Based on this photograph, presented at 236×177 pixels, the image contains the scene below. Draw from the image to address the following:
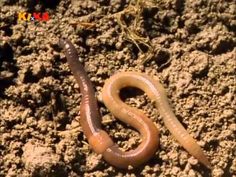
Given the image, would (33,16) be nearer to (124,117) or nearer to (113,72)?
(113,72)

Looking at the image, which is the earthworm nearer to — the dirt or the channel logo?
the dirt

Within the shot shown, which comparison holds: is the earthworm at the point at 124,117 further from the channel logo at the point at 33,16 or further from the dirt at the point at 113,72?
the channel logo at the point at 33,16

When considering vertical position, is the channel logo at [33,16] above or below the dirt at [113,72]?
above

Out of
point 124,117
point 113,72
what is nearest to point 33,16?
point 113,72

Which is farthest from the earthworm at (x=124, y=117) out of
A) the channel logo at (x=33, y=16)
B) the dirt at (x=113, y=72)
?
the channel logo at (x=33, y=16)

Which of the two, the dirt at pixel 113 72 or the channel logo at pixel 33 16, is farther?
the channel logo at pixel 33 16

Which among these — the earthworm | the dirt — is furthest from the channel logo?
the earthworm

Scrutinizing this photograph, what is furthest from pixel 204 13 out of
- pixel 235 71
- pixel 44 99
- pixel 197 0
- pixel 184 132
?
pixel 44 99
